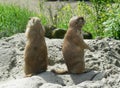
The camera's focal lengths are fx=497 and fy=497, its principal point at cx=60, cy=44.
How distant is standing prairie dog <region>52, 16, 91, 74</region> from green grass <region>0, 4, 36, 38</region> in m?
3.69

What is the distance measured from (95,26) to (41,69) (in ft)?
13.0

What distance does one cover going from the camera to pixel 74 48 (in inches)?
266

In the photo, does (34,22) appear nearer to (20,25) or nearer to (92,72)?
(92,72)

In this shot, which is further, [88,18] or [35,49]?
[88,18]

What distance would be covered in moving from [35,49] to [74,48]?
53cm

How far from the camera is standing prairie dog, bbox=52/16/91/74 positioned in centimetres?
675

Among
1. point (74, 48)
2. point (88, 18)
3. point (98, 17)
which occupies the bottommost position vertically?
point (88, 18)

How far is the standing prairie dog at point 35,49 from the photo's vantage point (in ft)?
22.0

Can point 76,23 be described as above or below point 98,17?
above

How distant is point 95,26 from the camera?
10.5 metres

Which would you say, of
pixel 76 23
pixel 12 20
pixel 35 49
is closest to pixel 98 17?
pixel 12 20

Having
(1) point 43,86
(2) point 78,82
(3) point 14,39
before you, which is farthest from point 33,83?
(3) point 14,39

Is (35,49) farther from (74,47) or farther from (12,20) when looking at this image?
(12,20)

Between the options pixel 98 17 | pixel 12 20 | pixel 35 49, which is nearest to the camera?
pixel 35 49
